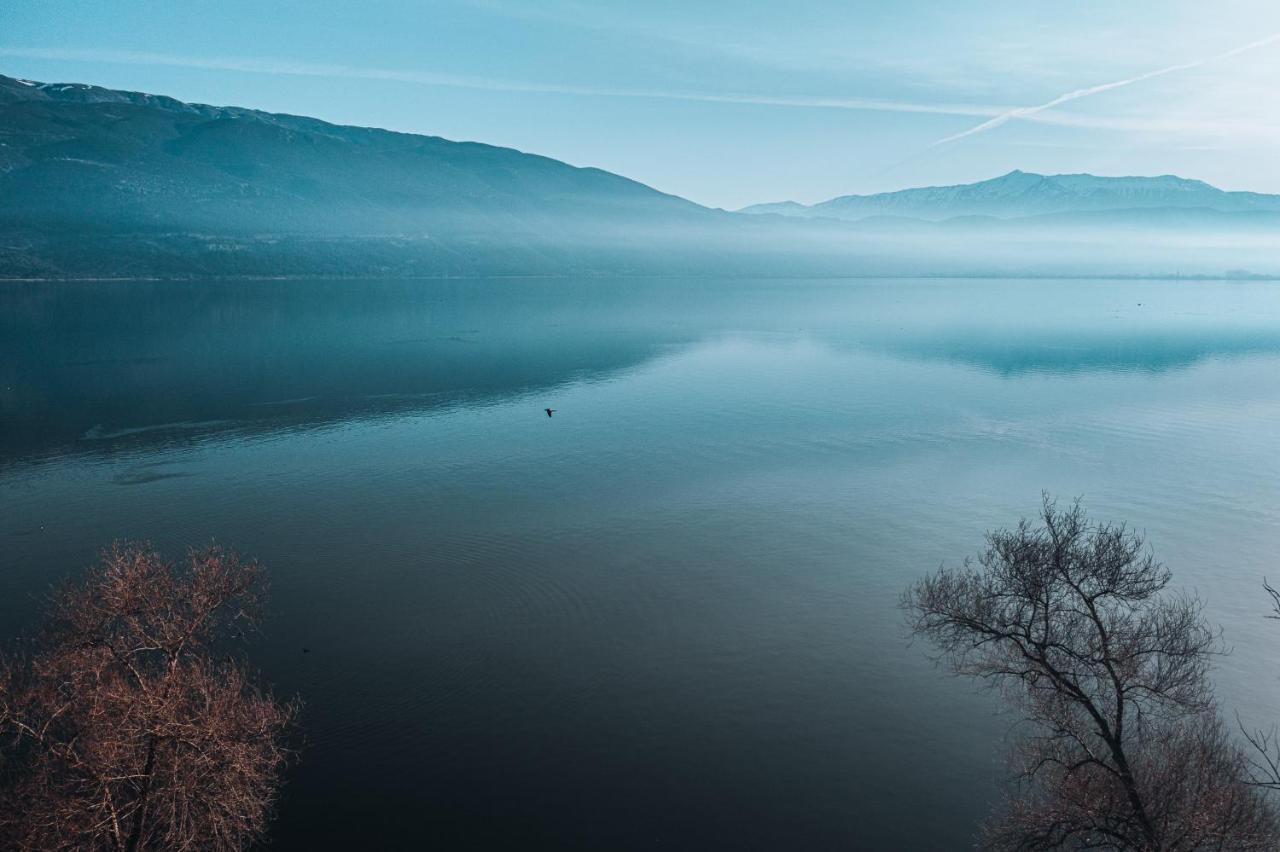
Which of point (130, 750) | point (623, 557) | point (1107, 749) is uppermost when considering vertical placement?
point (130, 750)

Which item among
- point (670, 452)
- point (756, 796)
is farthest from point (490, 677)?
point (670, 452)

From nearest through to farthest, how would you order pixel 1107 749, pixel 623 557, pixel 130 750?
pixel 130 750 → pixel 1107 749 → pixel 623 557

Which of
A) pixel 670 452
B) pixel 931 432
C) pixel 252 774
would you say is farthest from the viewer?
pixel 931 432

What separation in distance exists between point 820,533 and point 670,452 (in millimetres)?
31608

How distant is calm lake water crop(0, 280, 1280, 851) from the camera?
3550 cm

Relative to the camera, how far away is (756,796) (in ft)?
115

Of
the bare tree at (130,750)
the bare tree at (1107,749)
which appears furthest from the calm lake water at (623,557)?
the bare tree at (130,750)

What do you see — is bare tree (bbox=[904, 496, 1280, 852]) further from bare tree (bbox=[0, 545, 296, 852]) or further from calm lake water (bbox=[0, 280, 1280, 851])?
bare tree (bbox=[0, 545, 296, 852])

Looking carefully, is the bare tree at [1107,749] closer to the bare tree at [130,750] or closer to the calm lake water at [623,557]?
the calm lake water at [623,557]

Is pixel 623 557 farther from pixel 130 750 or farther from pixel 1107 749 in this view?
pixel 130 750

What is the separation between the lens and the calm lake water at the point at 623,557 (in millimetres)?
35500

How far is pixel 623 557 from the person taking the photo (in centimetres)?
6138

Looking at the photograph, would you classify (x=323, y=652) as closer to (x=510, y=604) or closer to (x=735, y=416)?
(x=510, y=604)

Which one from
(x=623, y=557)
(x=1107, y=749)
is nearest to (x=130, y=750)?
(x=623, y=557)
